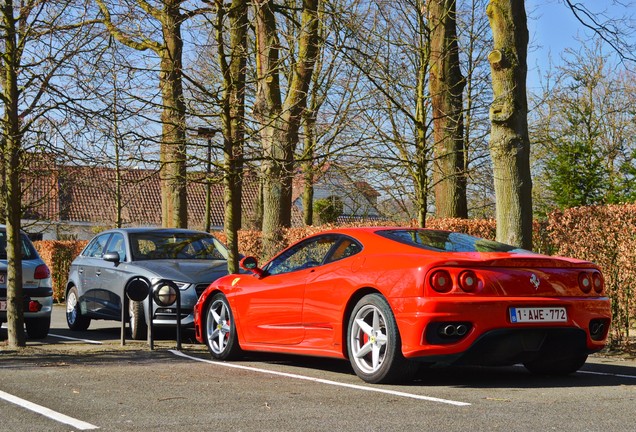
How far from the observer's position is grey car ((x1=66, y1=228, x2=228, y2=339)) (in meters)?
13.5

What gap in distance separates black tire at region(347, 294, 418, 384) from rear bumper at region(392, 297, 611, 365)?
0.40 ft

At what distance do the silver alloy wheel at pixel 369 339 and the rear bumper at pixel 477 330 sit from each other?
308 millimetres

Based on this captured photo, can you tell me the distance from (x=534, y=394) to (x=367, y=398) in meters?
1.32

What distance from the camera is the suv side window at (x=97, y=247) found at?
16.0m

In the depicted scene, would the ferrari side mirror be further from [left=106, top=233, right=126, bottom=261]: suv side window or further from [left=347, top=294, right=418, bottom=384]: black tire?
[left=106, top=233, right=126, bottom=261]: suv side window

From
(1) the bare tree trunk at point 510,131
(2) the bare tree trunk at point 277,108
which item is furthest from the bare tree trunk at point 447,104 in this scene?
(1) the bare tree trunk at point 510,131

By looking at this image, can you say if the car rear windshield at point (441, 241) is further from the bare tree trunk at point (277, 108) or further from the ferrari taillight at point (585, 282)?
the bare tree trunk at point (277, 108)

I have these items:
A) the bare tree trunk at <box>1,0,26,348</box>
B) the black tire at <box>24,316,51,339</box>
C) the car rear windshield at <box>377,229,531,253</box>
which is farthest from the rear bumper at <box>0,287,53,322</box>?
the car rear windshield at <box>377,229,531,253</box>

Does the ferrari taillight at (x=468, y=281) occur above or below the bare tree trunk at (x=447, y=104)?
below

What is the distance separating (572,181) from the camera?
1131 inches

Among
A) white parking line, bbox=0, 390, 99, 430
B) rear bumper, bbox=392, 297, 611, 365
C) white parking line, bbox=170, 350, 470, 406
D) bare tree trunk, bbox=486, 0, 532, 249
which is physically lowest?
white parking line, bbox=170, 350, 470, 406

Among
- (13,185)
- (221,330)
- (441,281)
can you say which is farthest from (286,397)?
(13,185)

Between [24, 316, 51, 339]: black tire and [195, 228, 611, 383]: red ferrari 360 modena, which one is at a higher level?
[195, 228, 611, 383]: red ferrari 360 modena

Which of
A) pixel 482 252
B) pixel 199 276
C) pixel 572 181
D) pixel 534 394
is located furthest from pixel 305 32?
pixel 572 181
